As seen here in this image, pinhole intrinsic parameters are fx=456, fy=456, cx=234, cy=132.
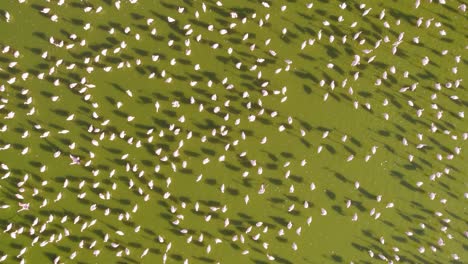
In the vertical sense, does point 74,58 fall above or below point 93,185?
above

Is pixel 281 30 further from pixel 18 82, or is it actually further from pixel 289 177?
pixel 18 82

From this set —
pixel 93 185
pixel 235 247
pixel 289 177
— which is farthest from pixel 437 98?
pixel 93 185

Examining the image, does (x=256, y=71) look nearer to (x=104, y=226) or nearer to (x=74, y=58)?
(x=74, y=58)

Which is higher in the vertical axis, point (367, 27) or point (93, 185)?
point (367, 27)

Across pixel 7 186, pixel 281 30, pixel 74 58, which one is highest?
pixel 281 30

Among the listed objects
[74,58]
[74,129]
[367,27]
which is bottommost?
[74,129]

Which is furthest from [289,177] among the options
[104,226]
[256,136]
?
[104,226]
